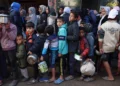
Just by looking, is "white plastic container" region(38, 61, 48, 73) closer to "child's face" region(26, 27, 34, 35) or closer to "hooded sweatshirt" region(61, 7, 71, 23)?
"child's face" region(26, 27, 34, 35)

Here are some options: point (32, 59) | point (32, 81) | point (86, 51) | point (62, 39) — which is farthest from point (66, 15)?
point (32, 81)

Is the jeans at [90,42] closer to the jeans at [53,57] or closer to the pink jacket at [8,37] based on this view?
the jeans at [53,57]

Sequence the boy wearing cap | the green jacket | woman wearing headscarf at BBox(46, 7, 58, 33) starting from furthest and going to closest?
1. woman wearing headscarf at BBox(46, 7, 58, 33)
2. the green jacket
3. the boy wearing cap

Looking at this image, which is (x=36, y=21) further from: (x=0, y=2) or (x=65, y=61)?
(x=0, y=2)

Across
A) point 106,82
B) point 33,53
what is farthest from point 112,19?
point 33,53

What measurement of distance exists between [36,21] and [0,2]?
3819 mm

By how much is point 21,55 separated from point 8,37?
50 cm

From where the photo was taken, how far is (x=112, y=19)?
511 cm

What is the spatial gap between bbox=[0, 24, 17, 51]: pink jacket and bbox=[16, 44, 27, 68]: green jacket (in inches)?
6.3

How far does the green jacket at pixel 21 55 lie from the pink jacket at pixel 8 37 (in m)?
0.16

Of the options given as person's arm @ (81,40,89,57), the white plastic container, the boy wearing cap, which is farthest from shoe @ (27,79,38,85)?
the boy wearing cap

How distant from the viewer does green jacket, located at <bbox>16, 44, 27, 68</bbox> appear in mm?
5211

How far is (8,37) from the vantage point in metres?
5.16

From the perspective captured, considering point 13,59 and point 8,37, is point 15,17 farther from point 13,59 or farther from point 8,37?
point 13,59
